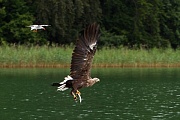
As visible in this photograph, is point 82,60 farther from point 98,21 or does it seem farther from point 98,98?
point 98,21

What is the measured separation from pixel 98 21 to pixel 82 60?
43.8 metres

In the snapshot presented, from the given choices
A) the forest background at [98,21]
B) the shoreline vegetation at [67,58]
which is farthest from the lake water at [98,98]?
the forest background at [98,21]

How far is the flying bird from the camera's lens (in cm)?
1057

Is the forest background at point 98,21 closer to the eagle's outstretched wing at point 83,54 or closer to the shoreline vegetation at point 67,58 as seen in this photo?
the shoreline vegetation at point 67,58

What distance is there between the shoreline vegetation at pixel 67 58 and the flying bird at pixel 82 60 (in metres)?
28.2

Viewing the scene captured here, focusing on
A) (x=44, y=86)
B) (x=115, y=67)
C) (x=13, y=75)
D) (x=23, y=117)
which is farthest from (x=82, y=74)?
(x=115, y=67)

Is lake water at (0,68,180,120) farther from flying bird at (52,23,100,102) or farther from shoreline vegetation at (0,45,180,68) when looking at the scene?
flying bird at (52,23,100,102)

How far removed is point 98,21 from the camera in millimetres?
54625

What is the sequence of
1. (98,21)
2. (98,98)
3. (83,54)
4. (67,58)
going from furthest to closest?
(98,21) → (67,58) → (98,98) → (83,54)

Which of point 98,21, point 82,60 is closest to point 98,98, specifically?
point 82,60

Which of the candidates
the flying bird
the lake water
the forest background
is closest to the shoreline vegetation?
the lake water

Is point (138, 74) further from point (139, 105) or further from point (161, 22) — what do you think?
point (161, 22)

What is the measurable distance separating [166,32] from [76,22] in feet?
37.7

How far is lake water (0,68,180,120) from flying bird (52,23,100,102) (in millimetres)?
7267
